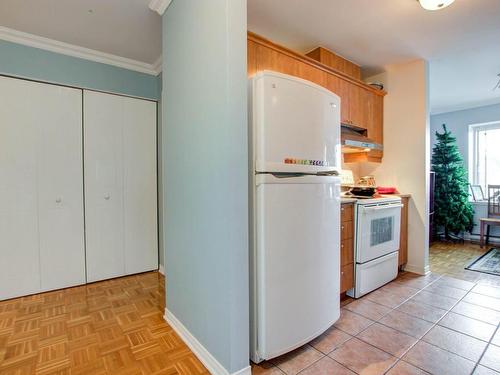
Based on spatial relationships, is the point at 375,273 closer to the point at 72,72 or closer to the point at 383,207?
the point at 383,207

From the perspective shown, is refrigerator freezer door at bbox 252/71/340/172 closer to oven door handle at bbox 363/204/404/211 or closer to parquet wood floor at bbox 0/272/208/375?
oven door handle at bbox 363/204/404/211

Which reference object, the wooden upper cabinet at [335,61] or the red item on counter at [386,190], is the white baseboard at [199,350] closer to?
the red item on counter at [386,190]

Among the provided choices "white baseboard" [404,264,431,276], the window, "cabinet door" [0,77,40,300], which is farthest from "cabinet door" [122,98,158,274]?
the window

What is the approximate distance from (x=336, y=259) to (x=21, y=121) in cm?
301

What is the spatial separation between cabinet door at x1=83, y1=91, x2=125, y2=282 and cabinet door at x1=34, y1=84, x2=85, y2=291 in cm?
7

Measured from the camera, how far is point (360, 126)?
3.04 metres

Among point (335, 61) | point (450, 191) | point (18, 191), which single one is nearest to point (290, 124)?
point (335, 61)

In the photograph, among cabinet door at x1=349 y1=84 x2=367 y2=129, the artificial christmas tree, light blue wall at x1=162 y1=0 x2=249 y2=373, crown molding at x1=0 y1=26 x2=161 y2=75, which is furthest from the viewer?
the artificial christmas tree

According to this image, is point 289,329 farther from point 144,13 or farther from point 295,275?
point 144,13

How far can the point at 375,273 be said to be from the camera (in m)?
2.57

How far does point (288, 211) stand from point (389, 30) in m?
2.07

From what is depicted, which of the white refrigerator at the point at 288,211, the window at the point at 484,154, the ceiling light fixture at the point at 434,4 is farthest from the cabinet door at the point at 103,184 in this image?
the window at the point at 484,154

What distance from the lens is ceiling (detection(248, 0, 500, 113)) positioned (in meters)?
2.06

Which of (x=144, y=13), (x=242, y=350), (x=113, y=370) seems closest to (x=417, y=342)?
(x=242, y=350)
